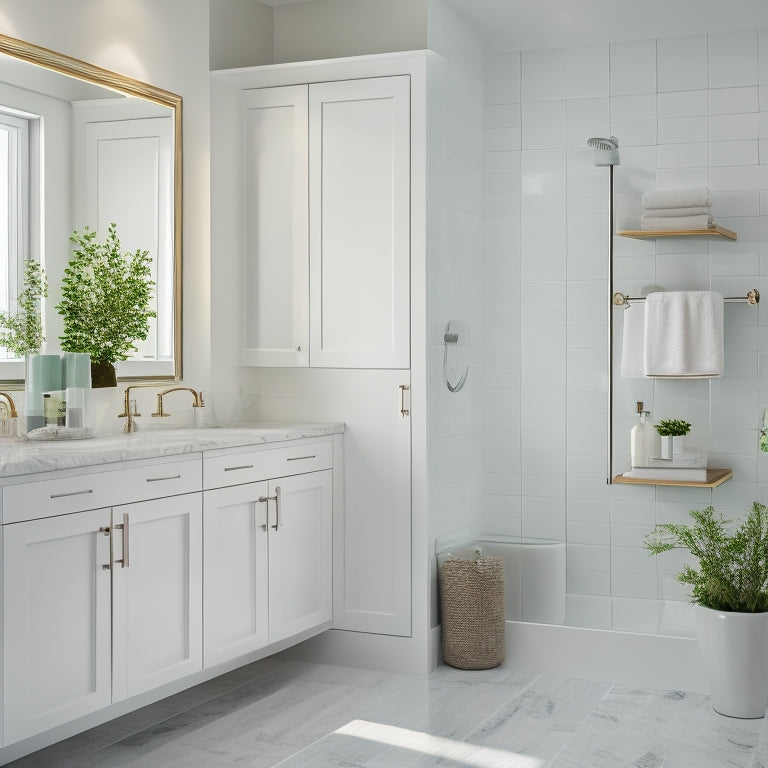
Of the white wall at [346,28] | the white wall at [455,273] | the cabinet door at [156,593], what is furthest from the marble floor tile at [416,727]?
the white wall at [346,28]

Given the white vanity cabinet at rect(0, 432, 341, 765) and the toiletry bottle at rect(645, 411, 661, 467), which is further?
the toiletry bottle at rect(645, 411, 661, 467)

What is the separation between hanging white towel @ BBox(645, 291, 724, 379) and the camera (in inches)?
159

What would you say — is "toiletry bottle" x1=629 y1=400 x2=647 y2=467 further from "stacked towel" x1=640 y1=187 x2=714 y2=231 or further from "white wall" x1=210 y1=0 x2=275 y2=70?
"white wall" x1=210 y1=0 x2=275 y2=70

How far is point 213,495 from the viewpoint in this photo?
10.6 feet

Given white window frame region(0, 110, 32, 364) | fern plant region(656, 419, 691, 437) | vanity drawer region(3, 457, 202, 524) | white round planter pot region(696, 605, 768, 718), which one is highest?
white window frame region(0, 110, 32, 364)

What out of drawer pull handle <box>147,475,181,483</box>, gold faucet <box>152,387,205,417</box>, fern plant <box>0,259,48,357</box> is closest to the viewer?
drawer pull handle <box>147,475,181,483</box>

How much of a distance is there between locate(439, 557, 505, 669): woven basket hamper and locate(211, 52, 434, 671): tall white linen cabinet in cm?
11

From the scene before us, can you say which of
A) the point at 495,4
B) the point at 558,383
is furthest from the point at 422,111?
the point at 558,383

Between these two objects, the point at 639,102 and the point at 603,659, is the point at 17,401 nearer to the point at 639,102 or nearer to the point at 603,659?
the point at 603,659

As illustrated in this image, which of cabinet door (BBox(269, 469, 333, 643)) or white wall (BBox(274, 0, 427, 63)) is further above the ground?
white wall (BBox(274, 0, 427, 63))

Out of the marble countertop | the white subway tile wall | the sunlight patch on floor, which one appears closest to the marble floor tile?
the sunlight patch on floor

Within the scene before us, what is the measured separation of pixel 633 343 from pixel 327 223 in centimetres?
137

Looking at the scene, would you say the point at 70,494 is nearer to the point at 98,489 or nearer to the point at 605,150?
the point at 98,489

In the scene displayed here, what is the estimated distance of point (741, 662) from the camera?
339 centimetres
